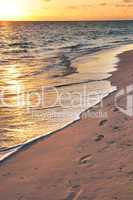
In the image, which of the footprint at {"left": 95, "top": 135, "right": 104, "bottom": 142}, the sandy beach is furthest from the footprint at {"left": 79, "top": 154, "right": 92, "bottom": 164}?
the footprint at {"left": 95, "top": 135, "right": 104, "bottom": 142}

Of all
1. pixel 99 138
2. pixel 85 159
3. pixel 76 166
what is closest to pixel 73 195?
pixel 76 166

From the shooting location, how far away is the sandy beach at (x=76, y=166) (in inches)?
190

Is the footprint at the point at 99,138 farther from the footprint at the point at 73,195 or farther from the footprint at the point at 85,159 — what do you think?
the footprint at the point at 73,195

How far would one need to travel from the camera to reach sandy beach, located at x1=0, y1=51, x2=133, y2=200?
15.8ft

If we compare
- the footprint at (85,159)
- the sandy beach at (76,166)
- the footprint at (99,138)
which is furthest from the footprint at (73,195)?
the footprint at (99,138)

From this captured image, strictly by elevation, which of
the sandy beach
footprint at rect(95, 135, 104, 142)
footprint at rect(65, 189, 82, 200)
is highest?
footprint at rect(95, 135, 104, 142)

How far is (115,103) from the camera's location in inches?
369

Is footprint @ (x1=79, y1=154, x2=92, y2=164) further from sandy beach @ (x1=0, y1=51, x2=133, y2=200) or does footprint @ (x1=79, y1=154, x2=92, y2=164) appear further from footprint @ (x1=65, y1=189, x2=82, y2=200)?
footprint @ (x1=65, y1=189, x2=82, y2=200)

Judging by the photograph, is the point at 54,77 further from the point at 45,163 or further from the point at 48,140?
the point at 45,163

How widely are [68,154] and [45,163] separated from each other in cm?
48

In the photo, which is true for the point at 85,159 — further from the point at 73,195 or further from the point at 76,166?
the point at 73,195

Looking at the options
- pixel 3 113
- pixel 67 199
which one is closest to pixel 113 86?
pixel 3 113

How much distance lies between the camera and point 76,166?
5.61 meters

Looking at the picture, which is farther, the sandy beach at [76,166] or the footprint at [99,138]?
the footprint at [99,138]
